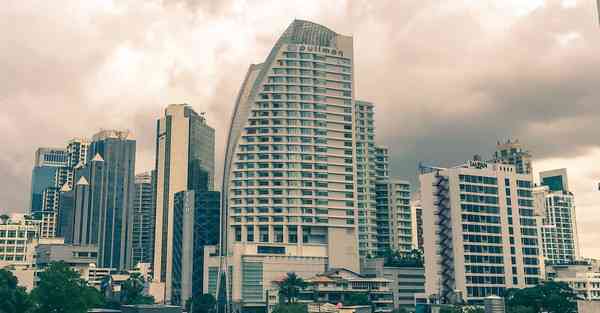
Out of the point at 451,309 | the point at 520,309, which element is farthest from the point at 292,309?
the point at 520,309

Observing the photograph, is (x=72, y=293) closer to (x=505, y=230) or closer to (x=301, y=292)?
(x=301, y=292)

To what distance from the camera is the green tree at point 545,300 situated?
161 metres

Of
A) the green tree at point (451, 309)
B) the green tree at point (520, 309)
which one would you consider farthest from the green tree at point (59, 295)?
the green tree at point (520, 309)

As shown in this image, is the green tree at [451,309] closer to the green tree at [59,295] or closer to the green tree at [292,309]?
the green tree at [292,309]

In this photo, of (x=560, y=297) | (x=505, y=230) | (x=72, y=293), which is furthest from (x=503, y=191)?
(x=72, y=293)

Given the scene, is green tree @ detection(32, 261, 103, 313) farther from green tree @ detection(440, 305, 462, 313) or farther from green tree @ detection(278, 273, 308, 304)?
green tree @ detection(440, 305, 462, 313)

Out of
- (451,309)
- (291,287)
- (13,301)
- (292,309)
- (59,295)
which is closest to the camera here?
(13,301)

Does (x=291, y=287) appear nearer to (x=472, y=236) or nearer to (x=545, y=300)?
(x=472, y=236)

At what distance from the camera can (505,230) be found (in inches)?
7717

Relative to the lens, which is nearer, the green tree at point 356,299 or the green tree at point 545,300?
the green tree at point 545,300

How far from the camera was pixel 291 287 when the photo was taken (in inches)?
7579

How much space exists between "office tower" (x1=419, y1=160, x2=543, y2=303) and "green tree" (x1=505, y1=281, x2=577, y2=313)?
20740 mm

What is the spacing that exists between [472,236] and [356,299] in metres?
Answer: 37.9

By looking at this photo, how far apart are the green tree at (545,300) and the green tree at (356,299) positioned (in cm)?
→ 4157
